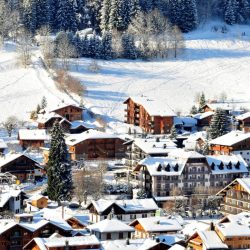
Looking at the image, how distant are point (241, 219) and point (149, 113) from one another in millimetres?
31965

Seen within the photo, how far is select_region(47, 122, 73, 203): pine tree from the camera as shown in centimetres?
6306

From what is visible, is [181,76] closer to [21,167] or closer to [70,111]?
[70,111]

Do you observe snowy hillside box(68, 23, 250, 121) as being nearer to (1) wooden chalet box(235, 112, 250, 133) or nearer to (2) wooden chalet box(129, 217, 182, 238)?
(1) wooden chalet box(235, 112, 250, 133)

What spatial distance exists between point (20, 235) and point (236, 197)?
16416mm

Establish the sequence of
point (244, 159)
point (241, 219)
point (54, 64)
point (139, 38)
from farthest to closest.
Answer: point (139, 38) < point (54, 64) < point (244, 159) < point (241, 219)

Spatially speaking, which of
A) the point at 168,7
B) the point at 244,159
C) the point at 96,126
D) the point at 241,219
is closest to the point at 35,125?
the point at 96,126

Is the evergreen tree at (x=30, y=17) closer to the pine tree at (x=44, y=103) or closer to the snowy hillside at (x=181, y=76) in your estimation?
the snowy hillside at (x=181, y=76)

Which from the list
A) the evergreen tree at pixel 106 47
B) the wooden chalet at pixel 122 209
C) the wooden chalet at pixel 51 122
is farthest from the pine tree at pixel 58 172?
the evergreen tree at pixel 106 47

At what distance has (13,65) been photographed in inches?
4144

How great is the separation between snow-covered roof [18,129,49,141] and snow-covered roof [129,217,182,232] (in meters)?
23.7

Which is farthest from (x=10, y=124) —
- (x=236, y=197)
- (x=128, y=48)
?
(x=128, y=48)

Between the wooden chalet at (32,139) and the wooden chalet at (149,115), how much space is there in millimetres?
10962

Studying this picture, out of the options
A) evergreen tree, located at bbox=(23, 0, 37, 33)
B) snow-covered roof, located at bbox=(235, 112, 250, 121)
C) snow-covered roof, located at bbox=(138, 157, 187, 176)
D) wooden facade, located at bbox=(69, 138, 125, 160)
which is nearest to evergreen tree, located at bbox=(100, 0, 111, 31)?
evergreen tree, located at bbox=(23, 0, 37, 33)

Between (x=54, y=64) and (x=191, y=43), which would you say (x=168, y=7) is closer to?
(x=191, y=43)
